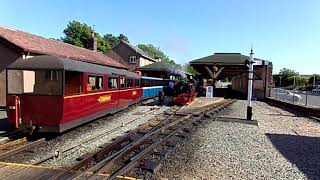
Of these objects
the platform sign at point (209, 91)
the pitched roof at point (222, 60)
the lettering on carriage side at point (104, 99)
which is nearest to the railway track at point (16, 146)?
the lettering on carriage side at point (104, 99)

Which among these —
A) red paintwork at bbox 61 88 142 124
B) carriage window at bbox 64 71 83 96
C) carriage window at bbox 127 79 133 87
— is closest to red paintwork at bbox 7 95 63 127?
red paintwork at bbox 61 88 142 124

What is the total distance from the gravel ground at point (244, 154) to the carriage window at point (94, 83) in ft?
14.0

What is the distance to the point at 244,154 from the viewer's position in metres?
8.88

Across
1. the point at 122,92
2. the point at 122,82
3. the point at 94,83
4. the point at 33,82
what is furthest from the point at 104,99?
the point at 33,82

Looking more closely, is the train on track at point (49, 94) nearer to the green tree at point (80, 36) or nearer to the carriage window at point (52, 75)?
the carriage window at point (52, 75)

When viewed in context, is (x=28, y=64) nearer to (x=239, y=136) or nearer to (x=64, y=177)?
(x=64, y=177)

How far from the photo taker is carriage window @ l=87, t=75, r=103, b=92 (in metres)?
12.6

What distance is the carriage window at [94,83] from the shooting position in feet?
41.3

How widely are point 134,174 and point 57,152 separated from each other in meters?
2.57

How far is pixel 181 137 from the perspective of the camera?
1114cm

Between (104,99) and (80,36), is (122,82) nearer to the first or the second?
(104,99)

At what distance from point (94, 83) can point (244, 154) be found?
6.80m

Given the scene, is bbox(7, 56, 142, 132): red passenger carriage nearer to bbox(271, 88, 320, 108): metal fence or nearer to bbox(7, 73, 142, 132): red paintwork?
bbox(7, 73, 142, 132): red paintwork

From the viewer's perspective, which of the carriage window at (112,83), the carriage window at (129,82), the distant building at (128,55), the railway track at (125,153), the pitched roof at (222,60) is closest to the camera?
the railway track at (125,153)
